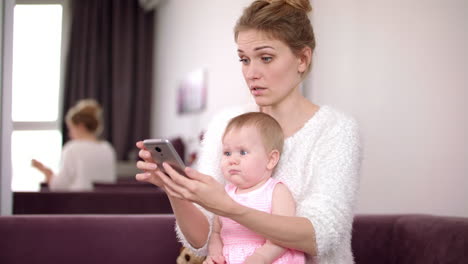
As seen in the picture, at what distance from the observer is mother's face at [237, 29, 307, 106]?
1704 mm

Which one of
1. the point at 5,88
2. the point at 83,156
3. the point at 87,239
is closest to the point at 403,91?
the point at 87,239

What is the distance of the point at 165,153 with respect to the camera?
1374 millimetres

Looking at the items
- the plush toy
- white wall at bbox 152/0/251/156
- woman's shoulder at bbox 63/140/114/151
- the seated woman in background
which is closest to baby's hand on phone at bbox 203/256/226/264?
the plush toy

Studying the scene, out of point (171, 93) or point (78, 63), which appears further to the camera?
point (171, 93)

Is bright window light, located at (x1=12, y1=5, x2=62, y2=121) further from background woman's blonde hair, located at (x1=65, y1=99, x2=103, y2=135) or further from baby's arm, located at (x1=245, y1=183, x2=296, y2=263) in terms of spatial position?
baby's arm, located at (x1=245, y1=183, x2=296, y2=263)

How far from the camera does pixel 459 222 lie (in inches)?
76.2

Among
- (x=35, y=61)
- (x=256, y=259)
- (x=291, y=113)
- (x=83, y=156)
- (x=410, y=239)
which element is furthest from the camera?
(x=83, y=156)

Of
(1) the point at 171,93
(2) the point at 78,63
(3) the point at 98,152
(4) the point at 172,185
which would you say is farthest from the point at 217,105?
(4) the point at 172,185

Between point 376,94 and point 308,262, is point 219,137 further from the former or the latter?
point 376,94

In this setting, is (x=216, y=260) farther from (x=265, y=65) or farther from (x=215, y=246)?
(x=265, y=65)

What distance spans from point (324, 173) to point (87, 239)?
0.94m

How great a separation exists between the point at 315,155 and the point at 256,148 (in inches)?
7.7

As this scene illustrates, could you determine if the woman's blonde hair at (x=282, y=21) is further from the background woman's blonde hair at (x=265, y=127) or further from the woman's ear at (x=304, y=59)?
the background woman's blonde hair at (x=265, y=127)

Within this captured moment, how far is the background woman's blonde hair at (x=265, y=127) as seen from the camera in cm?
162
